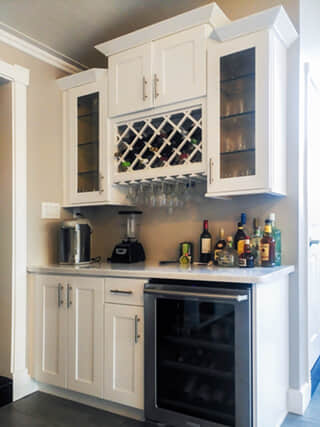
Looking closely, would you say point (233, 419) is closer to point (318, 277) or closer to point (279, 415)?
point (279, 415)

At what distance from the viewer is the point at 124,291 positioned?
7.34 ft

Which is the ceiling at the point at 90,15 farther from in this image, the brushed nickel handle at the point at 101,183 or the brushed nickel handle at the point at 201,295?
the brushed nickel handle at the point at 201,295

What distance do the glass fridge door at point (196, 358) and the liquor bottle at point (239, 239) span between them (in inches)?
21.7

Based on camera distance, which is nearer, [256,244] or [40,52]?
[256,244]

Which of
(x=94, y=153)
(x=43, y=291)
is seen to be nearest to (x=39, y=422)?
(x=43, y=291)

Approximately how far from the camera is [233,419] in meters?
1.84

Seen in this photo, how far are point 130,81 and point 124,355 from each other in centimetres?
183

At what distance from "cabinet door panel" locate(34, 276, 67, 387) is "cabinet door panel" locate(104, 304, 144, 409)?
0.40m

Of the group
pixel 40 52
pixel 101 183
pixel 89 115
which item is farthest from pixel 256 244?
pixel 40 52

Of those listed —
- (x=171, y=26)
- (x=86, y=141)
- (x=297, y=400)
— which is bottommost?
(x=297, y=400)

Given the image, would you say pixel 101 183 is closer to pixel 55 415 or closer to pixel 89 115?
pixel 89 115

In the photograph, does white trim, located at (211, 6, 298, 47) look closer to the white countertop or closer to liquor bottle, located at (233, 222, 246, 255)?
liquor bottle, located at (233, 222, 246, 255)

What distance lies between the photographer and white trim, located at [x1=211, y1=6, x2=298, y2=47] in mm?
2062

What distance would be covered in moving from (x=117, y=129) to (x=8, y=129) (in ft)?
2.59
